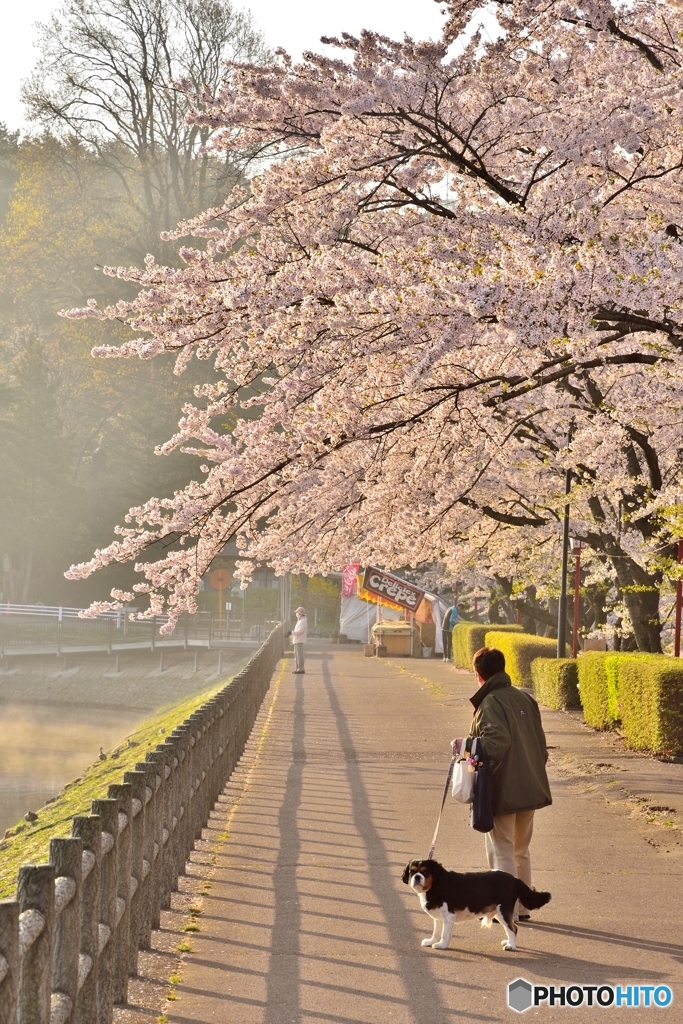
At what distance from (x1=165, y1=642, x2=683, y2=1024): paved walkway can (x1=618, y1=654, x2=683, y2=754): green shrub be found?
14.2 inches

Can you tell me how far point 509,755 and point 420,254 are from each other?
14.0ft

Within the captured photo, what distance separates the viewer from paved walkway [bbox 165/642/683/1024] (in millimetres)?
6375

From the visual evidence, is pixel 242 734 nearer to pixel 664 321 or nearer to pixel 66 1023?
pixel 664 321

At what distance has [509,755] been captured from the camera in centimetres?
794

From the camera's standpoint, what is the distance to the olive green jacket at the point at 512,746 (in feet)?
25.8

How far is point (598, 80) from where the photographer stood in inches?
508

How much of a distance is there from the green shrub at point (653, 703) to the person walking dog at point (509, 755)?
7.48m

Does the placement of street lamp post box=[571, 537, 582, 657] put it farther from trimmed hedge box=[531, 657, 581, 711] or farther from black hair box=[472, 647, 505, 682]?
black hair box=[472, 647, 505, 682]

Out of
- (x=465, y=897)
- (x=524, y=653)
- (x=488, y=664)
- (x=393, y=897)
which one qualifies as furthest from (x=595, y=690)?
(x=465, y=897)

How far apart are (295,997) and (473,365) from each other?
27.4ft

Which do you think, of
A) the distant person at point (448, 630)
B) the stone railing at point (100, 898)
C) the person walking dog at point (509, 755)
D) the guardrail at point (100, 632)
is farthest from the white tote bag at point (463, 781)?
the guardrail at point (100, 632)

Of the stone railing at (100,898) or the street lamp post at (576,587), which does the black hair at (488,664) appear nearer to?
the stone railing at (100,898)

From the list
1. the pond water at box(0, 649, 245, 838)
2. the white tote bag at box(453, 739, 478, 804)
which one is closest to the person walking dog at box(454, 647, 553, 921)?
the white tote bag at box(453, 739, 478, 804)

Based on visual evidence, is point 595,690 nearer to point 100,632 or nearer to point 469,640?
point 469,640
